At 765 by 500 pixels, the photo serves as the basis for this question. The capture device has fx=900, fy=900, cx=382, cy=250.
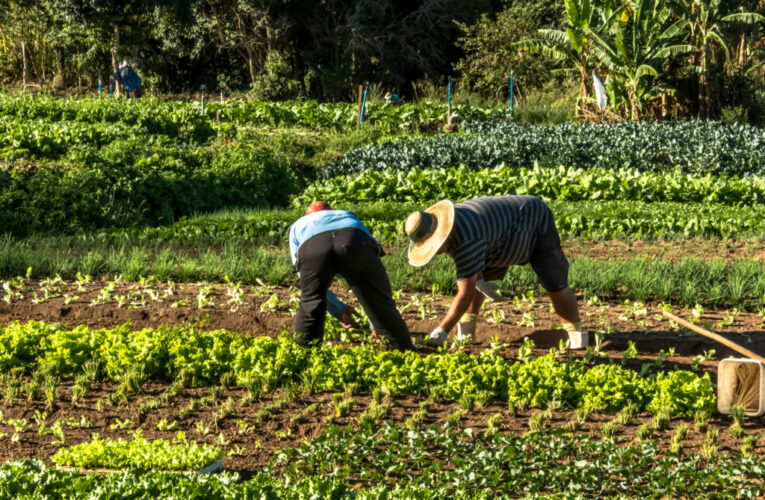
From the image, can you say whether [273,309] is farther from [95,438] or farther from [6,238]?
[6,238]

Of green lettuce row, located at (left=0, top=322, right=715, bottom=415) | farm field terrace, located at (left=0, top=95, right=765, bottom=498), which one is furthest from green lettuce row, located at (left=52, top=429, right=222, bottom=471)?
green lettuce row, located at (left=0, top=322, right=715, bottom=415)

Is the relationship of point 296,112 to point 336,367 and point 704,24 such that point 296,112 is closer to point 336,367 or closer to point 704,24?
point 704,24

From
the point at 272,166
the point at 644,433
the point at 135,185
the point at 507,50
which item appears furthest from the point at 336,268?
the point at 507,50

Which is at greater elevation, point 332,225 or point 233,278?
point 332,225

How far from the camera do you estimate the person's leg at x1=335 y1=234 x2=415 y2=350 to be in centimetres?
577

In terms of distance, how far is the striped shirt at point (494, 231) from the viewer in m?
5.81

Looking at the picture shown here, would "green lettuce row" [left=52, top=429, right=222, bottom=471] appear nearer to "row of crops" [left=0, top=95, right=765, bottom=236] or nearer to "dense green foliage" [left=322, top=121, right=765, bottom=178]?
"row of crops" [left=0, top=95, right=765, bottom=236]

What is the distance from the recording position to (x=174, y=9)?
91.7 ft

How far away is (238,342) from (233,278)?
2.59 metres

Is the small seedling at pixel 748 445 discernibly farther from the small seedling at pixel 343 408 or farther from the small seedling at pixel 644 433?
the small seedling at pixel 343 408

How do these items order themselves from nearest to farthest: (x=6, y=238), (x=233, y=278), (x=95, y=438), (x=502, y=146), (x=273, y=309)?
(x=95, y=438) < (x=273, y=309) < (x=233, y=278) < (x=6, y=238) < (x=502, y=146)

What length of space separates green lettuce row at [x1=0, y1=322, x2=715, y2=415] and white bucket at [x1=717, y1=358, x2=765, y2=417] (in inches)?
3.1

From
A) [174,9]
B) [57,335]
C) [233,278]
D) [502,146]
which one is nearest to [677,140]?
[502,146]

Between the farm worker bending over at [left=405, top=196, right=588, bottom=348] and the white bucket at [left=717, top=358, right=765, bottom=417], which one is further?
the farm worker bending over at [left=405, top=196, right=588, bottom=348]
